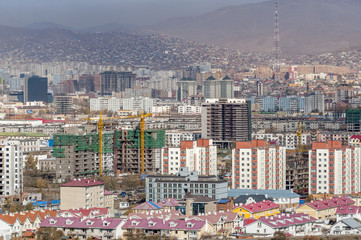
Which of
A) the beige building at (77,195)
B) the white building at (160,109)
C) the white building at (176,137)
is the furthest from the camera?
the white building at (160,109)

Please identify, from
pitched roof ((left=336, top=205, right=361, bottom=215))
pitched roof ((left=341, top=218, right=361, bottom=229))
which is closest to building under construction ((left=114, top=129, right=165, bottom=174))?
pitched roof ((left=336, top=205, right=361, bottom=215))

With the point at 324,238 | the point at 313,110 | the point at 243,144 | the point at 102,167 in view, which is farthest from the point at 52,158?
the point at 313,110

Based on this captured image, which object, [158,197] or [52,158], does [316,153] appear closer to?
[158,197]

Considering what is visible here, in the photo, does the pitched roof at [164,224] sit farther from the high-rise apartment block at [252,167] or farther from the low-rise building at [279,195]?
the high-rise apartment block at [252,167]

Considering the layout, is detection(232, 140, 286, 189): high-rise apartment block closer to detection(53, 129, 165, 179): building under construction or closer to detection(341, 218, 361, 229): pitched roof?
detection(341, 218, 361, 229): pitched roof

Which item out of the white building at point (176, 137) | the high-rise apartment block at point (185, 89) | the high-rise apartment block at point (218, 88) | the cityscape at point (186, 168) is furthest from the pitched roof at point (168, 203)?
the high-rise apartment block at point (185, 89)

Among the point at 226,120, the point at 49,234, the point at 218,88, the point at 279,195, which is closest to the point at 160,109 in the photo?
the point at 218,88
